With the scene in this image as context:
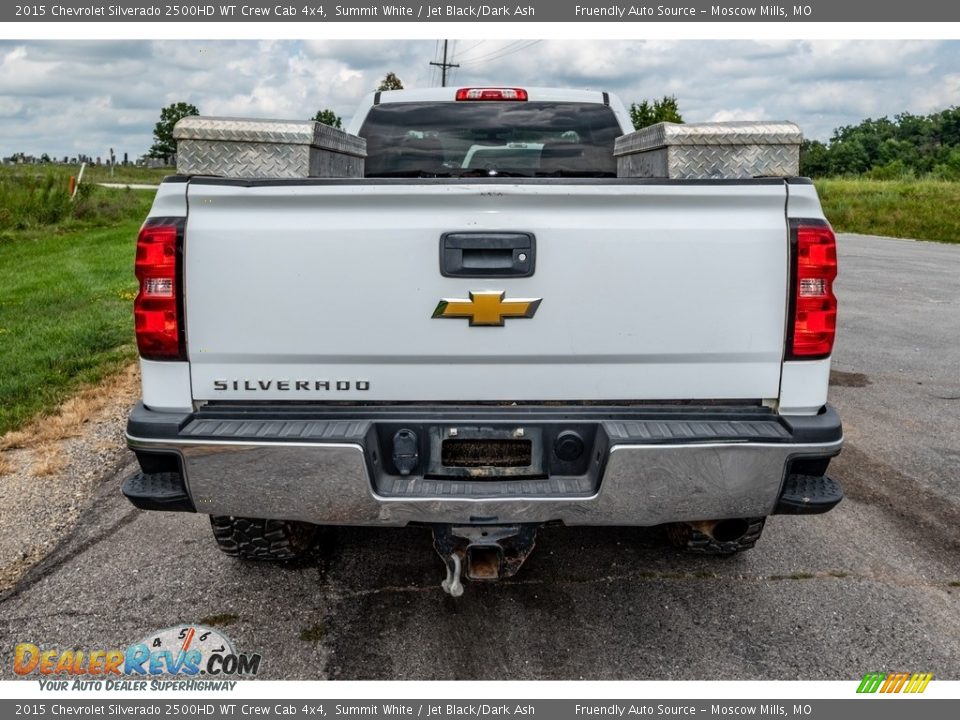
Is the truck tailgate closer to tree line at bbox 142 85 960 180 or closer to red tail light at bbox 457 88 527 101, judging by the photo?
red tail light at bbox 457 88 527 101

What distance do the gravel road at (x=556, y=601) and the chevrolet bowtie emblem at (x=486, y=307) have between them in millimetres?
1257

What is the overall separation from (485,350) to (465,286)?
0.75ft

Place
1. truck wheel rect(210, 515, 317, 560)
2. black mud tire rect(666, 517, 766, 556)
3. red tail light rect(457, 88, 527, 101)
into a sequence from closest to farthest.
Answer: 1. truck wheel rect(210, 515, 317, 560)
2. black mud tire rect(666, 517, 766, 556)
3. red tail light rect(457, 88, 527, 101)

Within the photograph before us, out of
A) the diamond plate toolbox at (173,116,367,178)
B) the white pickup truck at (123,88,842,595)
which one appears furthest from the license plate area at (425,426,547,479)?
the diamond plate toolbox at (173,116,367,178)

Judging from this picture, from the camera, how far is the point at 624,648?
3053mm

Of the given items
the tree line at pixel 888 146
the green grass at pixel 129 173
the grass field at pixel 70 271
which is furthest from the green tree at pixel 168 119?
the tree line at pixel 888 146

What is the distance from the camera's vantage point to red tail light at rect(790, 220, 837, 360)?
270 cm

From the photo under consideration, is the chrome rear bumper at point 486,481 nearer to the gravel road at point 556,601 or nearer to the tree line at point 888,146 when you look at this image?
the gravel road at point 556,601

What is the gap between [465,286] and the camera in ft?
8.87

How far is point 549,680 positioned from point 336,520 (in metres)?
0.94

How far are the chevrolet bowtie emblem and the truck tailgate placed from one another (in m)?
0.02

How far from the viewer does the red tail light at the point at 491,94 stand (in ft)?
17.1

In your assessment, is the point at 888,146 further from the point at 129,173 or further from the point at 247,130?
the point at 247,130

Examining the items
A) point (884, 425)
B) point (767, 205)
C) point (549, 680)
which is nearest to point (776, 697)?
point (549, 680)
